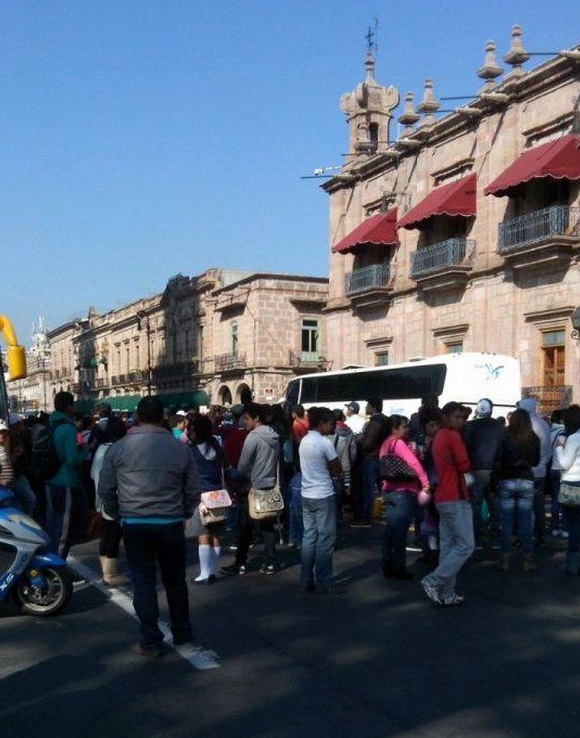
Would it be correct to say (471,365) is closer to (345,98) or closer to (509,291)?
(509,291)

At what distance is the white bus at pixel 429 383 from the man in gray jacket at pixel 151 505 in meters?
14.0

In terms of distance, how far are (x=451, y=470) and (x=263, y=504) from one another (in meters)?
2.23

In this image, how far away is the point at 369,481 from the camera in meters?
14.4

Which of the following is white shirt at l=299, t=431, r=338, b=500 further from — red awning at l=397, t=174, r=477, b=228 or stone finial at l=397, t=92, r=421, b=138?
stone finial at l=397, t=92, r=421, b=138

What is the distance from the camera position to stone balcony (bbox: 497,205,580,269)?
24594 mm

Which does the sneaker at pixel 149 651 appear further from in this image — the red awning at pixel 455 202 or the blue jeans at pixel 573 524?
the red awning at pixel 455 202

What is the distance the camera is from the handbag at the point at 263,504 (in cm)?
962

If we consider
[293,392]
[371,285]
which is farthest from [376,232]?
[293,392]

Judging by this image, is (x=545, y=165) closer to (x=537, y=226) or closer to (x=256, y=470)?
(x=537, y=226)

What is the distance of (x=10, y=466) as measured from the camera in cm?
1015

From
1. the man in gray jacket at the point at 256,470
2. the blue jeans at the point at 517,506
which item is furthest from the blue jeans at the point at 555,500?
the man in gray jacket at the point at 256,470

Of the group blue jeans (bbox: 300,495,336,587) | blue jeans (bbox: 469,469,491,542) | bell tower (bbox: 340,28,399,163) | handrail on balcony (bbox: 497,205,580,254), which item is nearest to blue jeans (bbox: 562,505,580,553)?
blue jeans (bbox: 469,469,491,542)

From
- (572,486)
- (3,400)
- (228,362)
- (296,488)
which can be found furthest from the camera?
(228,362)

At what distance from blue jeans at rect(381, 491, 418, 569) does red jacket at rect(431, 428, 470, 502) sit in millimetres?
1183
